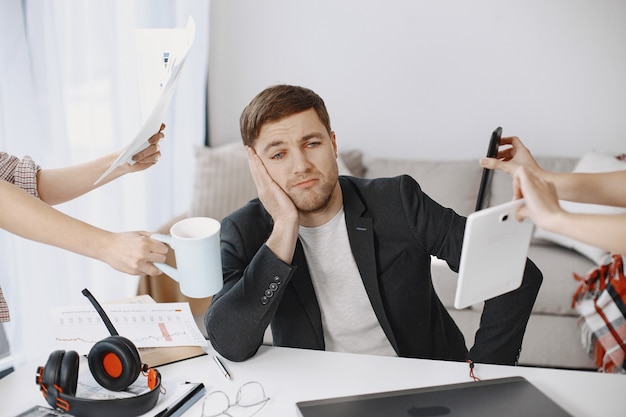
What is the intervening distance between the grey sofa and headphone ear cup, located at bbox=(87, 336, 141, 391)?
1.31 meters

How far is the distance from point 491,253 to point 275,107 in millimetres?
654

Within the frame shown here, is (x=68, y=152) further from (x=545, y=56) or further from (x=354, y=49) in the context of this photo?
(x=545, y=56)

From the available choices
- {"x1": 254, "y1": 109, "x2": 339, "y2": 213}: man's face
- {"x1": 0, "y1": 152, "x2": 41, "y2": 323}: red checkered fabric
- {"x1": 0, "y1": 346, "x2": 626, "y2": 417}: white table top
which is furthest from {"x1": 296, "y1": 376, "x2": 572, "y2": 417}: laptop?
{"x1": 0, "y1": 152, "x2": 41, "y2": 323}: red checkered fabric

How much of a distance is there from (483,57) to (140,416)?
2633 mm

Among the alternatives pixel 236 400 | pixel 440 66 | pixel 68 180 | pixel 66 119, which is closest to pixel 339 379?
pixel 236 400

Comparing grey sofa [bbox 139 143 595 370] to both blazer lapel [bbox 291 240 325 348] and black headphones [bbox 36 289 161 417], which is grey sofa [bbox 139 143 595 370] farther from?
black headphones [bbox 36 289 161 417]

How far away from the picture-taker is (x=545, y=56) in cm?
308

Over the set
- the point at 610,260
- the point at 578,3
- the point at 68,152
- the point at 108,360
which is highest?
the point at 578,3

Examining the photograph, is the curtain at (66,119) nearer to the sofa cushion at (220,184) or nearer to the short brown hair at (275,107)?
the sofa cushion at (220,184)

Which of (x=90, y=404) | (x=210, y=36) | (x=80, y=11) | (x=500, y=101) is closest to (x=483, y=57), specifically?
(x=500, y=101)

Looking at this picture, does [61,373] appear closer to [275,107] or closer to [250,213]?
[250,213]

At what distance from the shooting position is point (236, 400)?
111 cm

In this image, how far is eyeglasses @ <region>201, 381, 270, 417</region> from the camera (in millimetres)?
1079

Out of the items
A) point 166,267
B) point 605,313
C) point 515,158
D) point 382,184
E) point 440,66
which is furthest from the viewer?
point 440,66
